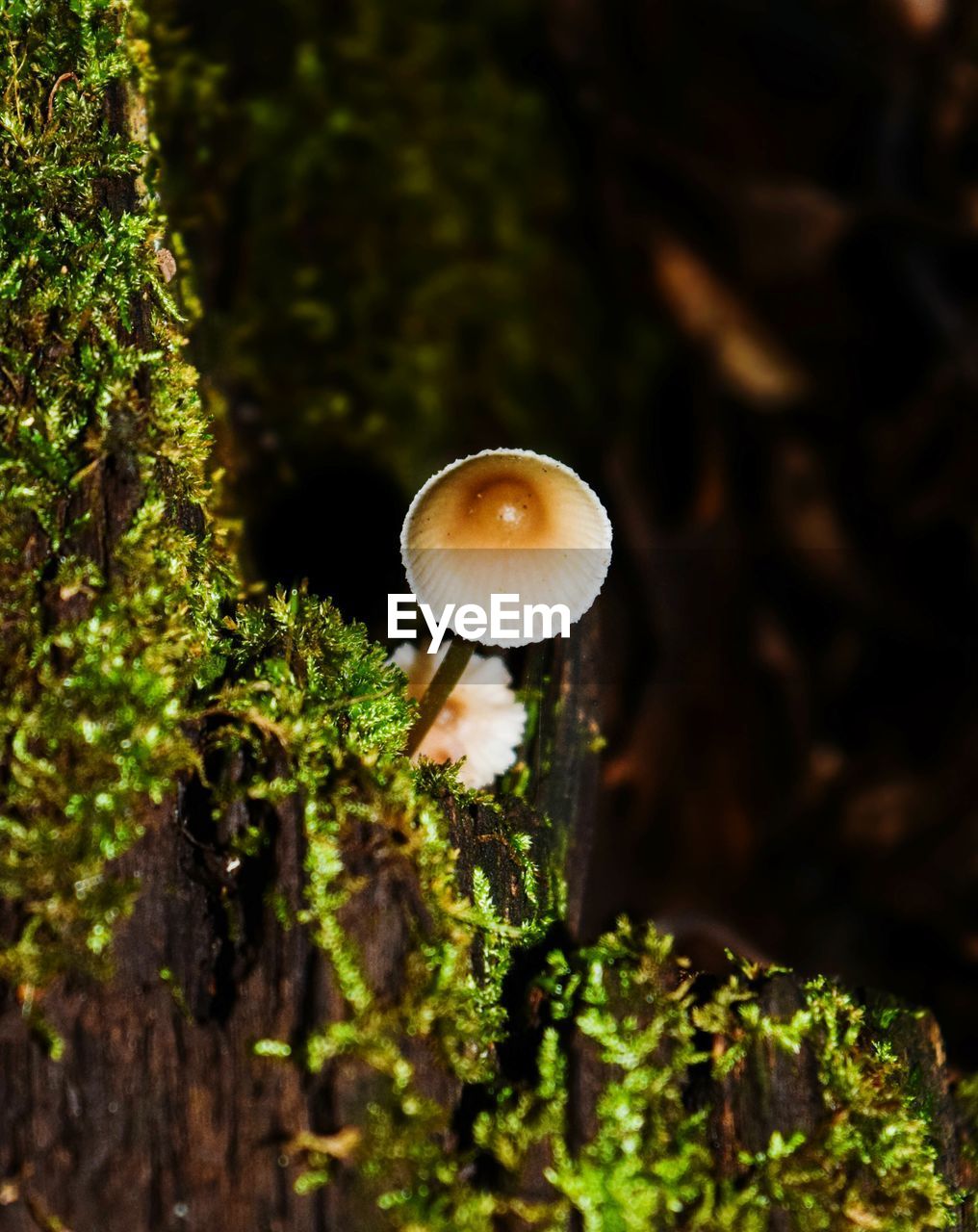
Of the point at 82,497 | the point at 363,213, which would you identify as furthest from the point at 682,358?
the point at 82,497

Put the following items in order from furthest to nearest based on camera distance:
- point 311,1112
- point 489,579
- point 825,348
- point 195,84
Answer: point 825,348, point 195,84, point 489,579, point 311,1112

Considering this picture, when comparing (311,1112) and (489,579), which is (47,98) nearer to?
(489,579)

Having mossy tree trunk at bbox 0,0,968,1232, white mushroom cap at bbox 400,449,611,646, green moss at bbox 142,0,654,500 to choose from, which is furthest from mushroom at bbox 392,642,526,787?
green moss at bbox 142,0,654,500

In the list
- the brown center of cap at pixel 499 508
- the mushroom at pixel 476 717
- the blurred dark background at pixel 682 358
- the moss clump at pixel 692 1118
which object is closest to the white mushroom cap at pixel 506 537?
the brown center of cap at pixel 499 508

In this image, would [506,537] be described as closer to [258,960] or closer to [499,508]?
[499,508]

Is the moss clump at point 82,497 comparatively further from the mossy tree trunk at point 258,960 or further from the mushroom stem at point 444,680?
the mushroom stem at point 444,680

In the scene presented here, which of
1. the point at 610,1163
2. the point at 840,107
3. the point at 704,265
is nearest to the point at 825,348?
the point at 704,265

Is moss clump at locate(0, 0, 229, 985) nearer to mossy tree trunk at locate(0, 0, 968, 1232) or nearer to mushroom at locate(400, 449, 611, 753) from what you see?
mossy tree trunk at locate(0, 0, 968, 1232)
